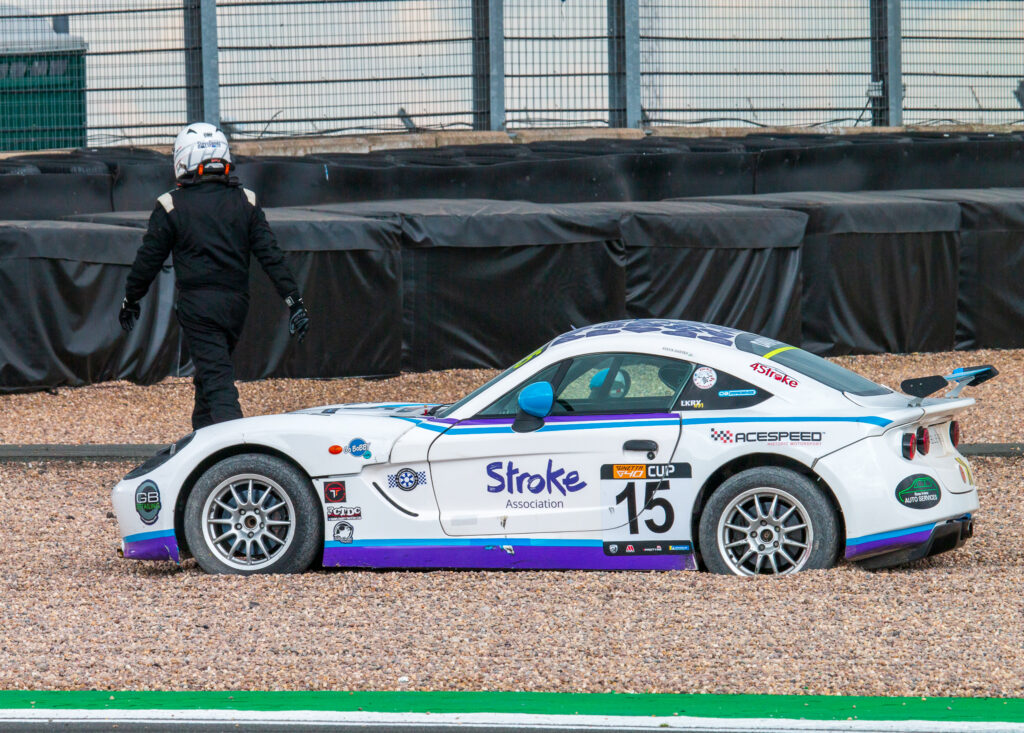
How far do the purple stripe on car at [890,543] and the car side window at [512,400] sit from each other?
154cm

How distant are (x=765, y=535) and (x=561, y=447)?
38.6 inches

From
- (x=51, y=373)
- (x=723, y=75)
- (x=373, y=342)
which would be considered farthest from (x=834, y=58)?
(x=51, y=373)

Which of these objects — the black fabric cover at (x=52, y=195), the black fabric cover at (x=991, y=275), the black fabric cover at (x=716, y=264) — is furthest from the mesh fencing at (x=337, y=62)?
the black fabric cover at (x=991, y=275)

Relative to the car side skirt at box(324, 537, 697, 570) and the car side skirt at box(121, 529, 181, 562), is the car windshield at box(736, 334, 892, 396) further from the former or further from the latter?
the car side skirt at box(121, 529, 181, 562)

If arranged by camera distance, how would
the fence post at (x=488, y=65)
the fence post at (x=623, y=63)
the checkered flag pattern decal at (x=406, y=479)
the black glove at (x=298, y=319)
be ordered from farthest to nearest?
the fence post at (x=623, y=63)
the fence post at (x=488, y=65)
the black glove at (x=298, y=319)
the checkered flag pattern decal at (x=406, y=479)

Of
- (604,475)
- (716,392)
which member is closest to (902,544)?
(716,392)

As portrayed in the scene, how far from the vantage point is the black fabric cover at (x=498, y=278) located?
41.7 ft

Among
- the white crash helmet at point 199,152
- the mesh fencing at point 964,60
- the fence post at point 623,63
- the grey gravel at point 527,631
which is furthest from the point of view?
the mesh fencing at point 964,60

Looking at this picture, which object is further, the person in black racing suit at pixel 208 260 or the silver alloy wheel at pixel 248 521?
the person in black racing suit at pixel 208 260

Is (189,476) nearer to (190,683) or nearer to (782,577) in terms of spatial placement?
(190,683)

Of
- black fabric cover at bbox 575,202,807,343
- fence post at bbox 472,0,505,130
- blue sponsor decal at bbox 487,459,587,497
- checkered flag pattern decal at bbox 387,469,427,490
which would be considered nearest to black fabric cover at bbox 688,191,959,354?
black fabric cover at bbox 575,202,807,343

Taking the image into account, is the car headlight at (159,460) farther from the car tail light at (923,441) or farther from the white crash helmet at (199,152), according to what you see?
the car tail light at (923,441)

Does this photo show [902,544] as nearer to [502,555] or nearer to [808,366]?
[808,366]

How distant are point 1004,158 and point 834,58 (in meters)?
3.73
